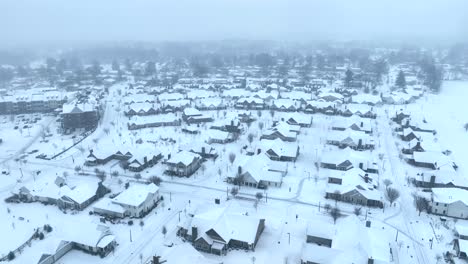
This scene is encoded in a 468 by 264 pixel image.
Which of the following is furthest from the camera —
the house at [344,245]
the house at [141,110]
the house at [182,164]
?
the house at [141,110]

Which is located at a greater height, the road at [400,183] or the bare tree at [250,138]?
the bare tree at [250,138]

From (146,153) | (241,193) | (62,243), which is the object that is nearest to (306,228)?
(241,193)

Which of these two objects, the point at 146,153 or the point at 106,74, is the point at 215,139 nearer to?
the point at 146,153

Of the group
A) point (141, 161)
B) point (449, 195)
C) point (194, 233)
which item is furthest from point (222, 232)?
point (449, 195)

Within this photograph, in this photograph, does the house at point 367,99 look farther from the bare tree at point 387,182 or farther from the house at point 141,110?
the house at point 141,110

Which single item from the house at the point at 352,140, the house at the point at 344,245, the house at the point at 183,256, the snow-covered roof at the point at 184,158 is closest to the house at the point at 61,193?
the snow-covered roof at the point at 184,158

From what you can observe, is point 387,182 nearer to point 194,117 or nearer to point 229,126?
point 229,126

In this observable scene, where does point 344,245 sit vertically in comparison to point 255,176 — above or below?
below
